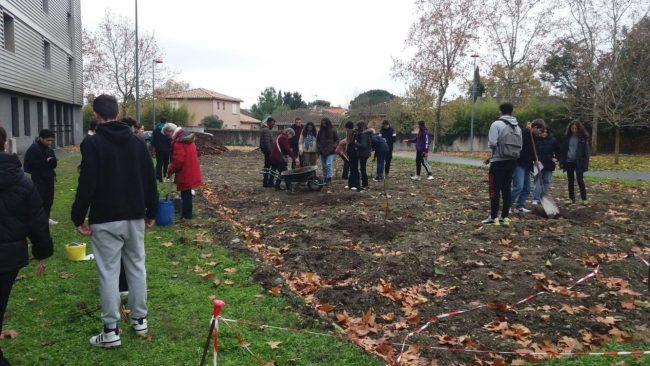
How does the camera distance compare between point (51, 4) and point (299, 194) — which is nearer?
point (299, 194)

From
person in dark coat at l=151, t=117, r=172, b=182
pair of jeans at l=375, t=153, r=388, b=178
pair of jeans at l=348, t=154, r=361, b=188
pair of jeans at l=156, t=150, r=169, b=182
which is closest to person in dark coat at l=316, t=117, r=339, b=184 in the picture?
pair of jeans at l=348, t=154, r=361, b=188

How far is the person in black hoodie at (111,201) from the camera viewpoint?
3.92 metres

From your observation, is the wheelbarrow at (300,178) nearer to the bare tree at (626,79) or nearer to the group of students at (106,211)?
the group of students at (106,211)

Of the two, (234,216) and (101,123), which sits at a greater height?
(101,123)

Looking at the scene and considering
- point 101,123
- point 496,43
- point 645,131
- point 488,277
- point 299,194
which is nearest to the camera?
point 101,123

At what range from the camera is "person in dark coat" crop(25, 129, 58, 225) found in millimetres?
7535

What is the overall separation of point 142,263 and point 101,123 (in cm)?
122

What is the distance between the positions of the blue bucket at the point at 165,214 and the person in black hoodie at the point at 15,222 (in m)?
4.90

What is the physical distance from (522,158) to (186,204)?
6540mm

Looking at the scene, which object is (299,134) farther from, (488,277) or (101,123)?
(101,123)

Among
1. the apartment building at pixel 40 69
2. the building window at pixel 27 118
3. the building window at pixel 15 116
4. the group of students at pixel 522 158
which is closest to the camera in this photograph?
the group of students at pixel 522 158

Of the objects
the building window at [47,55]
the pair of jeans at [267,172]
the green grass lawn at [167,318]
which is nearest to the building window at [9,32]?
the building window at [47,55]

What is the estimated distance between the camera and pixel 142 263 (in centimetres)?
423

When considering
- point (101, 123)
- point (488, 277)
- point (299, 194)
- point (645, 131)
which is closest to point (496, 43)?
point (645, 131)
